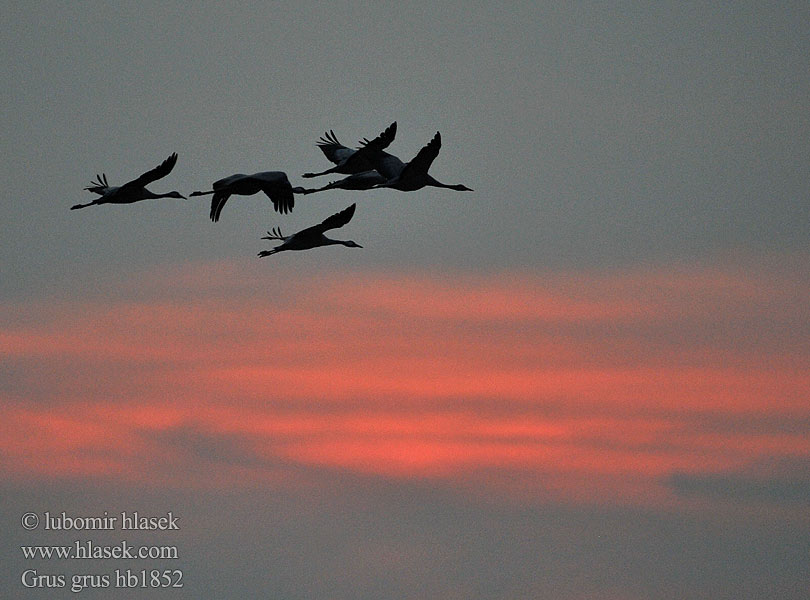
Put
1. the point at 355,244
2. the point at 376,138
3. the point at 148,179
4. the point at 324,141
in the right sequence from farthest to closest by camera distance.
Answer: the point at 324,141 < the point at 355,244 < the point at 376,138 < the point at 148,179

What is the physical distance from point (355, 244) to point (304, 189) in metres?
3.94

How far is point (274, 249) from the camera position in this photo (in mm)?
48031

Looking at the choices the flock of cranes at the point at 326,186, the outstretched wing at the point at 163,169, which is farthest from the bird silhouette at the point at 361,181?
the outstretched wing at the point at 163,169

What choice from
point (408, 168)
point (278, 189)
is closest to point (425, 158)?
point (408, 168)

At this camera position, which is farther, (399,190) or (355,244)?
(355,244)

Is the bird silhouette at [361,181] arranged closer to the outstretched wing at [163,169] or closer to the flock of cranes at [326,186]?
the flock of cranes at [326,186]

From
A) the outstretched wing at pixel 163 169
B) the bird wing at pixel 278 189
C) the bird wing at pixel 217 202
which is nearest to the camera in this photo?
the outstretched wing at pixel 163 169

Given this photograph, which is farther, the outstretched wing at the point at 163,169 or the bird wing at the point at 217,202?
the bird wing at the point at 217,202

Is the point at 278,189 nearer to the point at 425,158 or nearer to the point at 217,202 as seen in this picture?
the point at 217,202

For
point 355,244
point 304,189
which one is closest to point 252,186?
point 304,189

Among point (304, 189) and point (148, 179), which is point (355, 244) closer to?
point (304, 189)

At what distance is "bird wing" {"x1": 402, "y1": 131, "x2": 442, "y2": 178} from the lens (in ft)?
147

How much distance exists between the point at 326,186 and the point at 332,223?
1828mm

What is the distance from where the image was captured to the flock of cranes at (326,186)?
46344 millimetres
